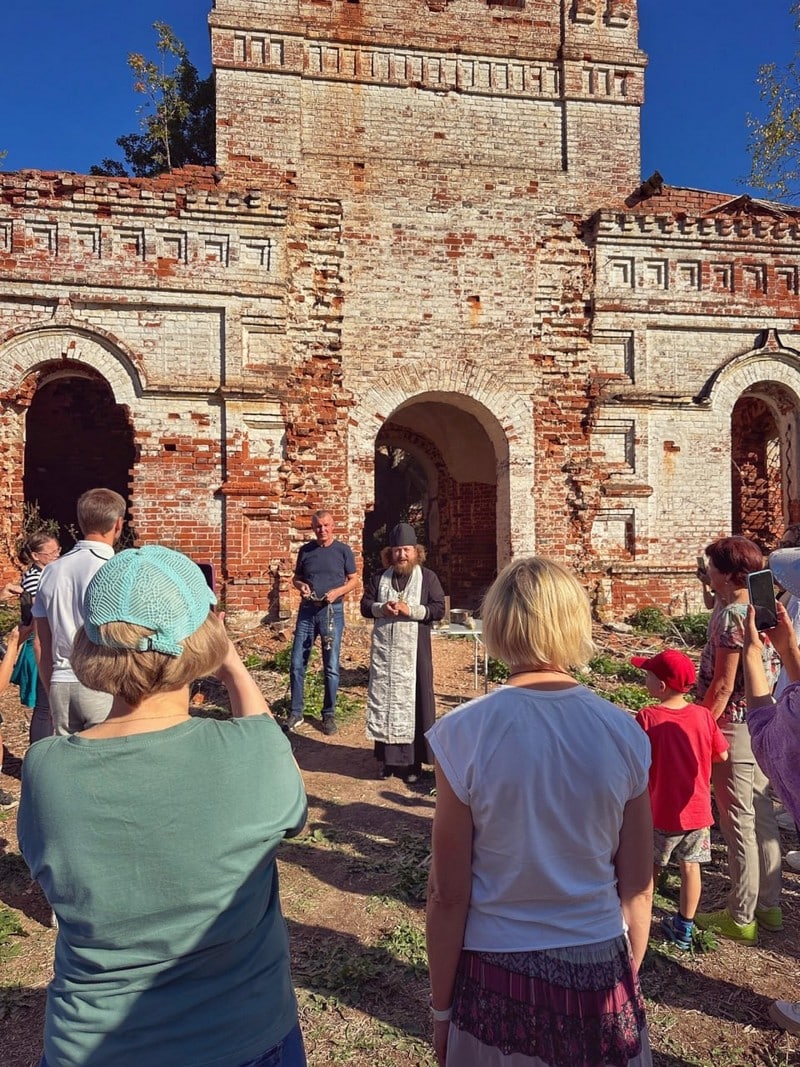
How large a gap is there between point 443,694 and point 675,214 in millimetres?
8271

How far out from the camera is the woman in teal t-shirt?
57.1 inches

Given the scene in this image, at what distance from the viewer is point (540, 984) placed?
167cm

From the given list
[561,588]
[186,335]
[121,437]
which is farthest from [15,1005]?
[121,437]

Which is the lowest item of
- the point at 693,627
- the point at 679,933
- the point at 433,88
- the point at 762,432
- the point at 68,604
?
the point at 679,933

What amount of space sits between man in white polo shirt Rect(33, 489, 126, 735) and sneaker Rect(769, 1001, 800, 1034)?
3219mm

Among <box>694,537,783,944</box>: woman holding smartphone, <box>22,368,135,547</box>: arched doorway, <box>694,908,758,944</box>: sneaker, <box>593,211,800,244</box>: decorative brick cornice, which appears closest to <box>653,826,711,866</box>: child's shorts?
<box>694,537,783,944</box>: woman holding smartphone

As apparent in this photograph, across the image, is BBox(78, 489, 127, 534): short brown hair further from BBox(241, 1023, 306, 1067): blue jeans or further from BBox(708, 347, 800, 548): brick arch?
BBox(708, 347, 800, 548): brick arch

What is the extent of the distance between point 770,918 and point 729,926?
0.26 meters

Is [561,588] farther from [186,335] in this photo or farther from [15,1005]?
[186,335]

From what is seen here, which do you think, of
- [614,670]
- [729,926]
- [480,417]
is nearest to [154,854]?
[729,926]

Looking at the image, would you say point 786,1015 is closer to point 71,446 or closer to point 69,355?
point 69,355

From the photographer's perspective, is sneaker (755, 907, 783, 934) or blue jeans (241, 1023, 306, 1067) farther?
sneaker (755, 907, 783, 934)

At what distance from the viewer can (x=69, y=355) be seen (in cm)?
986

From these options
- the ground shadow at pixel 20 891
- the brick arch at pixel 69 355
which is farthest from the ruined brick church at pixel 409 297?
the ground shadow at pixel 20 891
